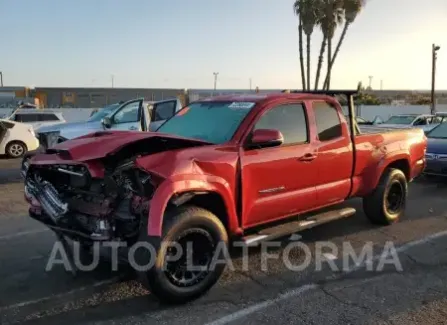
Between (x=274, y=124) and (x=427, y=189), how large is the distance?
6203mm

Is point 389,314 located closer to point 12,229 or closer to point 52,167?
point 52,167

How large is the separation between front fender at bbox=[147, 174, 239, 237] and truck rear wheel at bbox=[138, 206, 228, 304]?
0.59 feet

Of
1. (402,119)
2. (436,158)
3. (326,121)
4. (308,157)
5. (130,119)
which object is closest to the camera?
(308,157)

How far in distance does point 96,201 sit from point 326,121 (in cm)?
301

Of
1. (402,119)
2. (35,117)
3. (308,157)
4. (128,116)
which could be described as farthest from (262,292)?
(35,117)

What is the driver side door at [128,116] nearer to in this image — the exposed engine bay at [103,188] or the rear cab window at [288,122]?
the rear cab window at [288,122]

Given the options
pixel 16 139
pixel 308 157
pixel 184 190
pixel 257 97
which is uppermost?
pixel 257 97

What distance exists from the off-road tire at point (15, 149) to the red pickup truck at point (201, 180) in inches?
491

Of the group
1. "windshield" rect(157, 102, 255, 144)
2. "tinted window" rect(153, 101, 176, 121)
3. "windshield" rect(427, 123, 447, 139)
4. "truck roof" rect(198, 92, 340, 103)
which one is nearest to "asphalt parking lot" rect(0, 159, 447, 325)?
"windshield" rect(157, 102, 255, 144)

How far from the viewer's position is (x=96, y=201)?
14.2ft

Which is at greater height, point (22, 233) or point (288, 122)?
point (288, 122)

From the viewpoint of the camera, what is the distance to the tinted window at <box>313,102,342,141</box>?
19.1 ft

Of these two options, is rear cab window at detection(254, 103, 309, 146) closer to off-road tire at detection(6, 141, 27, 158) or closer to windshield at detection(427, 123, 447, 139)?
windshield at detection(427, 123, 447, 139)

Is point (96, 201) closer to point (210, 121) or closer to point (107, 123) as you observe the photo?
point (210, 121)
